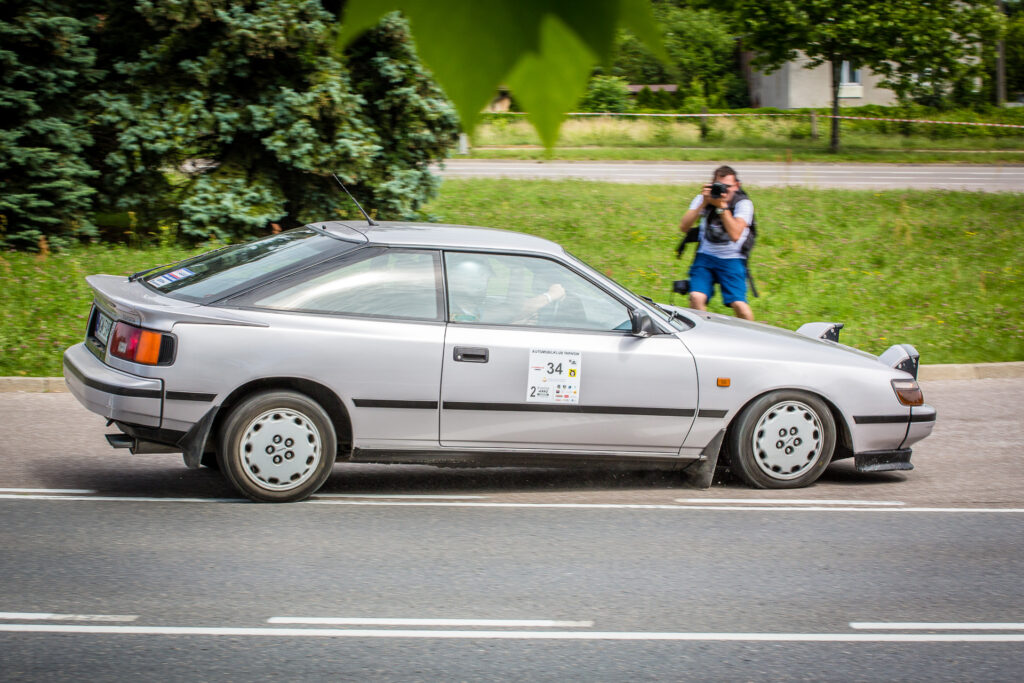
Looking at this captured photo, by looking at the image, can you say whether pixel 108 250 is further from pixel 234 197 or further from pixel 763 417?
pixel 763 417

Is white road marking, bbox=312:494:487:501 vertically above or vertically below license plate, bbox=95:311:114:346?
below

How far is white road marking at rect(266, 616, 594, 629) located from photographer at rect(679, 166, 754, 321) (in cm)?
432

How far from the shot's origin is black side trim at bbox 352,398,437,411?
5.57 meters

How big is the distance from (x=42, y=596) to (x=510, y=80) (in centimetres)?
415

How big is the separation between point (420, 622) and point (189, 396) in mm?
1850

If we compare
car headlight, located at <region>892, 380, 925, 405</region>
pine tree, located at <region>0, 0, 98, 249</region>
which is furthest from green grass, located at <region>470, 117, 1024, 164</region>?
pine tree, located at <region>0, 0, 98, 249</region>

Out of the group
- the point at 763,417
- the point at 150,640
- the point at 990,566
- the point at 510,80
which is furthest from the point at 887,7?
the point at 763,417

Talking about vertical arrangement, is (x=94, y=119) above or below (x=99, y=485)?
above

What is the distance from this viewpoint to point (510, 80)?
78 cm

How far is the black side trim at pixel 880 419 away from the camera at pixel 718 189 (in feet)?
6.83

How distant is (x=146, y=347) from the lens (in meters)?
5.35

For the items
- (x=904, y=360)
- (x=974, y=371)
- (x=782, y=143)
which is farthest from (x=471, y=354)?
(x=974, y=371)

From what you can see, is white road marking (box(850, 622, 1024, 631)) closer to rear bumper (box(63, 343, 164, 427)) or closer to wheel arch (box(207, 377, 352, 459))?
wheel arch (box(207, 377, 352, 459))

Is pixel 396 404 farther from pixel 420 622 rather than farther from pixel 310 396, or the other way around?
pixel 420 622
